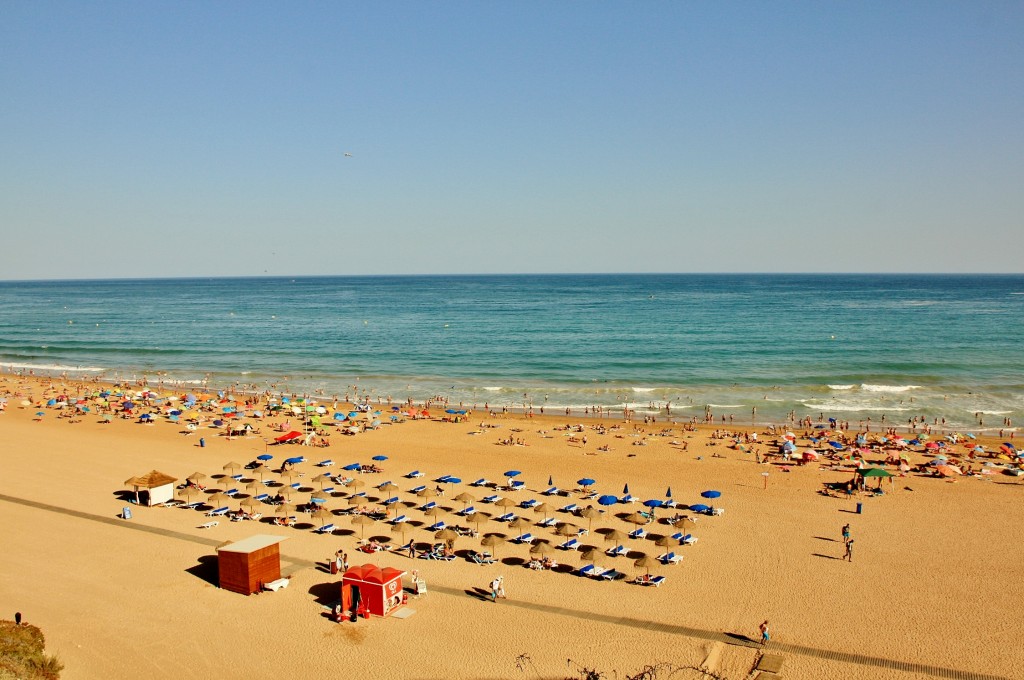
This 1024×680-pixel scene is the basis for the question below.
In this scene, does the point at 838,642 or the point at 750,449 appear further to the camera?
the point at 750,449

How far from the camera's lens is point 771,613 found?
18719 mm

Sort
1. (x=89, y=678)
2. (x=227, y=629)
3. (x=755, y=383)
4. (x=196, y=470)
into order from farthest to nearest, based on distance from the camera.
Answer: (x=755, y=383)
(x=196, y=470)
(x=227, y=629)
(x=89, y=678)

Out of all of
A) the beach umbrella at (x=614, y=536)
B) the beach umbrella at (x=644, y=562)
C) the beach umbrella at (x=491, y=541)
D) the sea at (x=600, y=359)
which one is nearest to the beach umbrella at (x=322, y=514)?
the beach umbrella at (x=491, y=541)

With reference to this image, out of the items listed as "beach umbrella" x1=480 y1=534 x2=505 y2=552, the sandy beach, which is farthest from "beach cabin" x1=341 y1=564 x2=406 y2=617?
"beach umbrella" x1=480 y1=534 x2=505 y2=552

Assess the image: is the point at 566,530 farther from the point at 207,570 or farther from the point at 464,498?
the point at 207,570

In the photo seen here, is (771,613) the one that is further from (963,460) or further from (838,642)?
(963,460)

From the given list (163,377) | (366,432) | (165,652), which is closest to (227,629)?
(165,652)

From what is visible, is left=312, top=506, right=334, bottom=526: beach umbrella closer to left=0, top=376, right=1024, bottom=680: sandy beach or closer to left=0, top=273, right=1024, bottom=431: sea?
left=0, top=376, right=1024, bottom=680: sandy beach

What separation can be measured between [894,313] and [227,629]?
112m

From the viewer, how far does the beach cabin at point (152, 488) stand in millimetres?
26641

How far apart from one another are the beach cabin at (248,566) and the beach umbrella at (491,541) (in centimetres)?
662

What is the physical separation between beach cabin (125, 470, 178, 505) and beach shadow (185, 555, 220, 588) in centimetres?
623

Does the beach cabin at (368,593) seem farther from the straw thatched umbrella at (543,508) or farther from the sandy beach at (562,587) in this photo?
the straw thatched umbrella at (543,508)

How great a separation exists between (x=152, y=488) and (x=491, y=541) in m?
14.1
